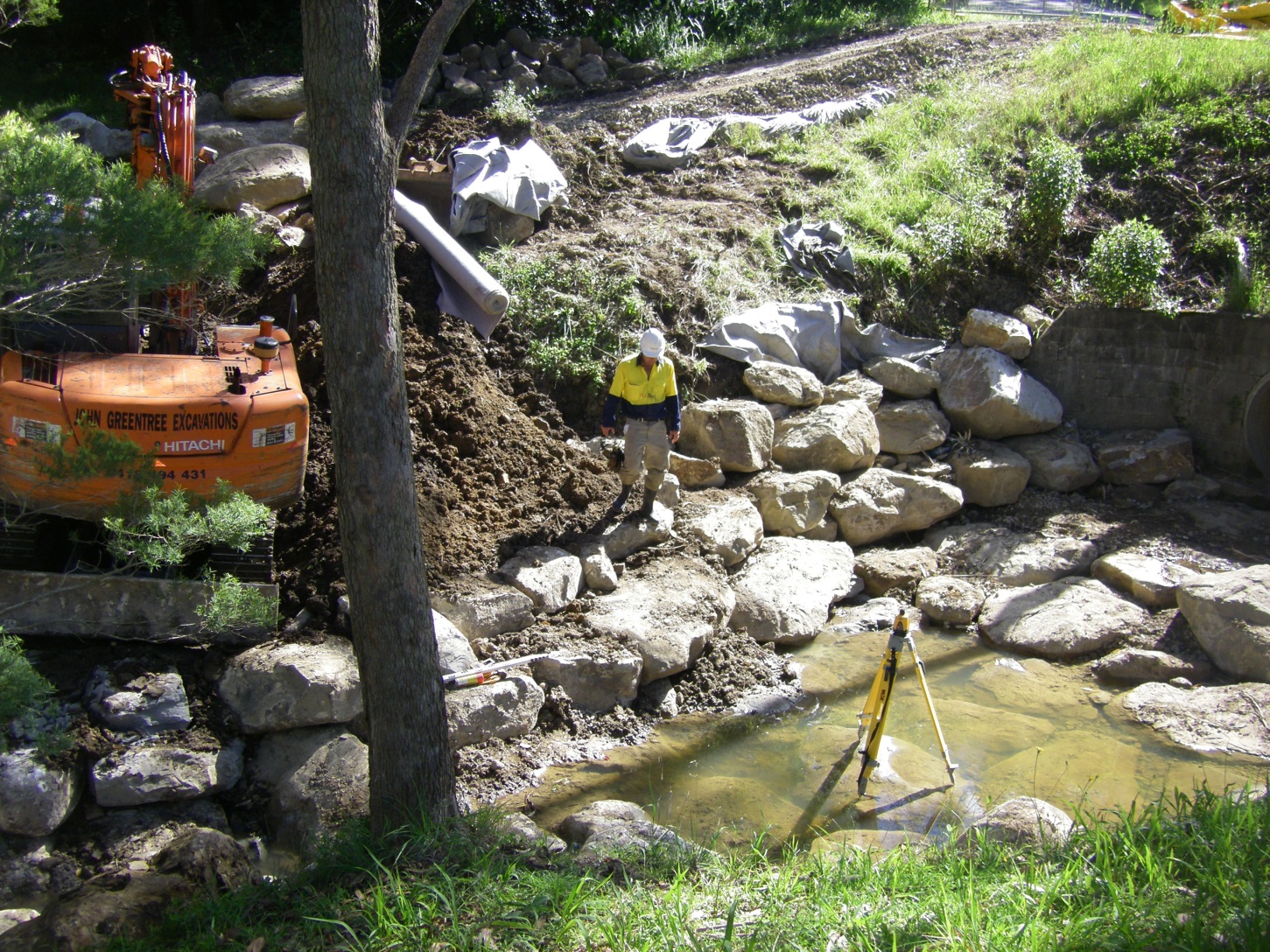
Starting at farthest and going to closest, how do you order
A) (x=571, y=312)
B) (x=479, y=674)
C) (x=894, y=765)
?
1. (x=571, y=312)
2. (x=894, y=765)
3. (x=479, y=674)

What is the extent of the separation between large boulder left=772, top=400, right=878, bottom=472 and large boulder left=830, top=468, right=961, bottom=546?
226 millimetres

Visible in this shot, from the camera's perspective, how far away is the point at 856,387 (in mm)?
9500

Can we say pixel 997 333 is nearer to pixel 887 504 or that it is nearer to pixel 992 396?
pixel 992 396

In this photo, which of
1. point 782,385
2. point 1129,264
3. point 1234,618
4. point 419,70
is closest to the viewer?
point 419,70

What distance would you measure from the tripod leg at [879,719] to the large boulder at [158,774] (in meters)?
3.63

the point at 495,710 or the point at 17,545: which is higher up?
the point at 17,545

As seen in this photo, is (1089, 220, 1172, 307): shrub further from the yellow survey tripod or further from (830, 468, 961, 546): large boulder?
the yellow survey tripod

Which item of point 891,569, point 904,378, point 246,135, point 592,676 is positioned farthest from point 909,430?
point 246,135

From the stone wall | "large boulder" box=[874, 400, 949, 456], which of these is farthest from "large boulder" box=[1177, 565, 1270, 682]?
the stone wall

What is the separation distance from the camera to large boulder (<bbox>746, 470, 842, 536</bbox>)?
8.42 m

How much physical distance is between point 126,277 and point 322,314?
1182mm

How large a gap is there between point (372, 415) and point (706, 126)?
979 cm

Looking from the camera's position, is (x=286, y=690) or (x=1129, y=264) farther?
(x=1129, y=264)

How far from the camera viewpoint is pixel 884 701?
5.73 m
